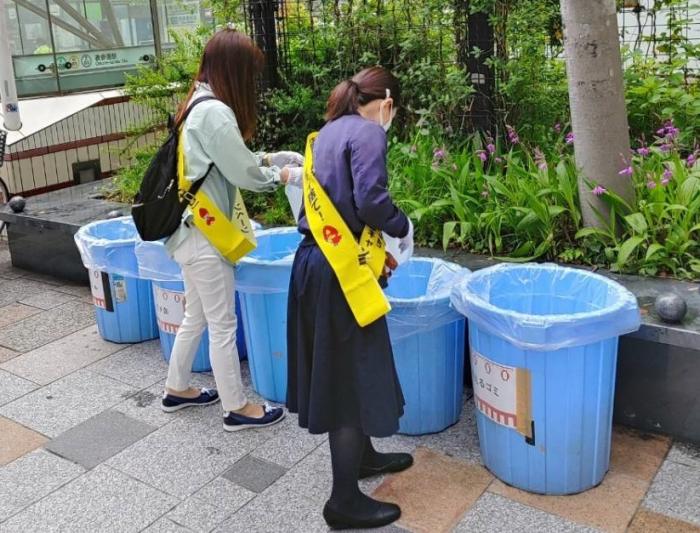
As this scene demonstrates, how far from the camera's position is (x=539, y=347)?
3031 mm

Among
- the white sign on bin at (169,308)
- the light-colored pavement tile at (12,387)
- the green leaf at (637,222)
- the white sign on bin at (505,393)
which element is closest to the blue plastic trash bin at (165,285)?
the white sign on bin at (169,308)

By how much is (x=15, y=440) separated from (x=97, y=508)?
2.92 ft

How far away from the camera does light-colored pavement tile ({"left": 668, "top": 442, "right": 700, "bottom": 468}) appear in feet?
11.4

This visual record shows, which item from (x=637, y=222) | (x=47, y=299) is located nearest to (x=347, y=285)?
(x=637, y=222)

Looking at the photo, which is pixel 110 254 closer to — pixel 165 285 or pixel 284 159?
pixel 165 285

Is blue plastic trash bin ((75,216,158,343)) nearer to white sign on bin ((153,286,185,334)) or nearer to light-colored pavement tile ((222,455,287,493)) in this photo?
white sign on bin ((153,286,185,334))

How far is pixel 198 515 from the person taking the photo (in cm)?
327

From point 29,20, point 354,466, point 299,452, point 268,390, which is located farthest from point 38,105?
point 354,466

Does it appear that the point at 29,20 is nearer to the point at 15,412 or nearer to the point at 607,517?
the point at 15,412

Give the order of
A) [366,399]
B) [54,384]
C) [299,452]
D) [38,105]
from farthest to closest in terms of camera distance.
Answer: [38,105] < [54,384] < [299,452] < [366,399]

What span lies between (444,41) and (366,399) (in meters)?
3.62

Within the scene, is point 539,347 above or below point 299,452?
above

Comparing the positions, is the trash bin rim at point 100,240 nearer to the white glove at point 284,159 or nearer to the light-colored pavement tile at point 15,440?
the light-colored pavement tile at point 15,440

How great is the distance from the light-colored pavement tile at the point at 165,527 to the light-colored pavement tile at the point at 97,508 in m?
0.03
